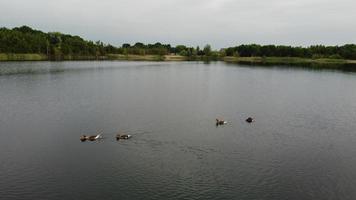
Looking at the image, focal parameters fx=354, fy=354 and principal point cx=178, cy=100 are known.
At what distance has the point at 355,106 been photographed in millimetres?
54062

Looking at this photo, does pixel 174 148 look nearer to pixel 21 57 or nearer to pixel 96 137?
pixel 96 137

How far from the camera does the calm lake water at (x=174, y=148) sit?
22.5 meters

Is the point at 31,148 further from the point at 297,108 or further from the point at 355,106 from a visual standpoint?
the point at 355,106

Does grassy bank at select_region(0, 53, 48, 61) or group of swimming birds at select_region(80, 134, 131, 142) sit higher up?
grassy bank at select_region(0, 53, 48, 61)

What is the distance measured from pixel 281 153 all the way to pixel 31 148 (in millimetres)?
21045

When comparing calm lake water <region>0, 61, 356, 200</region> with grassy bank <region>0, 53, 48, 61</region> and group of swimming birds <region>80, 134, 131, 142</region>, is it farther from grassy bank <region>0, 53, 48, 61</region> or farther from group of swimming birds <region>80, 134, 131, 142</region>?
grassy bank <region>0, 53, 48, 61</region>

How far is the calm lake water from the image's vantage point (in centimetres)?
2252

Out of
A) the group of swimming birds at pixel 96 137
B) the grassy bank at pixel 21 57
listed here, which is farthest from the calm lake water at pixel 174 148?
the grassy bank at pixel 21 57

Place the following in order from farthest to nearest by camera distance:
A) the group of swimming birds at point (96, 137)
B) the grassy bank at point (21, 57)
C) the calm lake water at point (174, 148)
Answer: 1. the grassy bank at point (21, 57)
2. the group of swimming birds at point (96, 137)
3. the calm lake water at point (174, 148)

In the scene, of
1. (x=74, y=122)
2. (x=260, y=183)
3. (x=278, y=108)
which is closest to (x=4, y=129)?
(x=74, y=122)

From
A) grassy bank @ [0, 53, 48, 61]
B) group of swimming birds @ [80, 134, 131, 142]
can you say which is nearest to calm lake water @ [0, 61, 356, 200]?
group of swimming birds @ [80, 134, 131, 142]

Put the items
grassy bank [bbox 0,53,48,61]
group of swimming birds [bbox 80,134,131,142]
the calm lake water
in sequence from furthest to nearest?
grassy bank [bbox 0,53,48,61]
group of swimming birds [bbox 80,134,131,142]
the calm lake water

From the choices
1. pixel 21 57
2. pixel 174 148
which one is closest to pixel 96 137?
pixel 174 148

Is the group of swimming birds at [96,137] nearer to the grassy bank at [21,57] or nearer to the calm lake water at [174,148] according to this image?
the calm lake water at [174,148]
